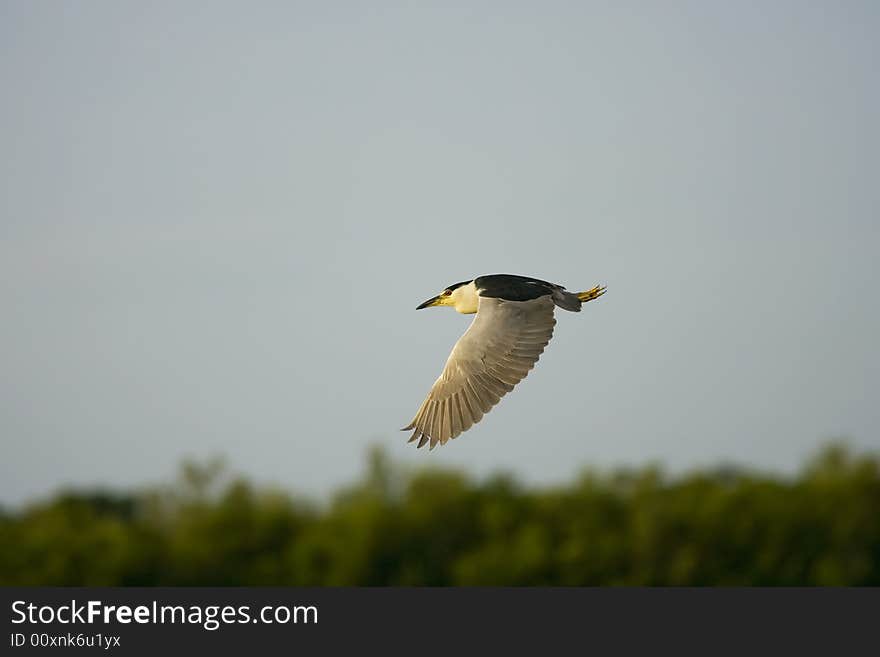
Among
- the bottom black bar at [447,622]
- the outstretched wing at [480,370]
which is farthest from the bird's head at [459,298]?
the bottom black bar at [447,622]

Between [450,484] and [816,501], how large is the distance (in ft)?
49.8

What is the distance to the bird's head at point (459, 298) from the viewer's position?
16.0m

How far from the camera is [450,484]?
186 feet

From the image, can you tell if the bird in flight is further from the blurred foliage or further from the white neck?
the blurred foliage

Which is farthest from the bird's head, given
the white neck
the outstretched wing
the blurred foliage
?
the blurred foliage

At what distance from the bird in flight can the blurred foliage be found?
3874 cm

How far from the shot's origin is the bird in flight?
46.6ft

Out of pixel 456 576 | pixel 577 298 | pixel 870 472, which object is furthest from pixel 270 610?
pixel 870 472

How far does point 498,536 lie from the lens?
179ft

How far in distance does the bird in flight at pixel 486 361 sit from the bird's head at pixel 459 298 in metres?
0.93

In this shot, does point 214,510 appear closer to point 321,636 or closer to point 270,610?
point 270,610

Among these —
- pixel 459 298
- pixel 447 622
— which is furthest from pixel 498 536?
pixel 459 298

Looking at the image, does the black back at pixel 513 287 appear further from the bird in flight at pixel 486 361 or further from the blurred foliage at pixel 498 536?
the blurred foliage at pixel 498 536

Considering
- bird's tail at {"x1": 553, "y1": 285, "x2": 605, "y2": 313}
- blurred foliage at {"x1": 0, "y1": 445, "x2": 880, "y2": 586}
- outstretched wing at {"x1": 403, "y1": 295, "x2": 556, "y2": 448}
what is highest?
blurred foliage at {"x1": 0, "y1": 445, "x2": 880, "y2": 586}
